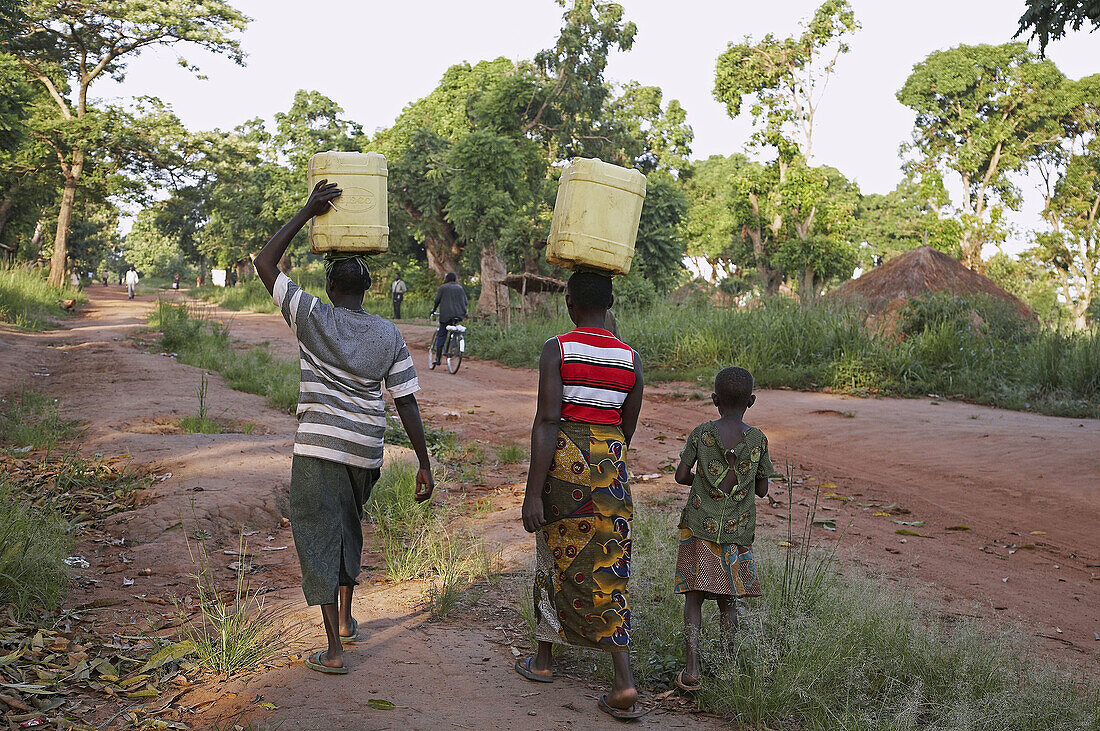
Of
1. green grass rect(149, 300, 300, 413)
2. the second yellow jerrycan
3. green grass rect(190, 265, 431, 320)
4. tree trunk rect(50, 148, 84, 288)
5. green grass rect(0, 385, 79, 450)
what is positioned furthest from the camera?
green grass rect(190, 265, 431, 320)

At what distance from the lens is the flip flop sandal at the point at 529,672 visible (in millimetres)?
3336

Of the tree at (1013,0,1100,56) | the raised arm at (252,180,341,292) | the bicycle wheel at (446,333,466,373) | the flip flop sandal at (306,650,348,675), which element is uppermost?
the tree at (1013,0,1100,56)

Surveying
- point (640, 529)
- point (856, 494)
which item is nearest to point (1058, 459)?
point (856, 494)

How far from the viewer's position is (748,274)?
4009cm

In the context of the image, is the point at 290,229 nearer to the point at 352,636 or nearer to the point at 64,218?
the point at 352,636

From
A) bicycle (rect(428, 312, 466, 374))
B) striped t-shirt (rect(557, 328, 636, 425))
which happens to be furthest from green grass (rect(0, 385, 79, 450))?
bicycle (rect(428, 312, 466, 374))

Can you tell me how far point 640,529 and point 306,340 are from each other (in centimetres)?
287

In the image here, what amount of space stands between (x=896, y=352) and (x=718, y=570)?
10555 mm

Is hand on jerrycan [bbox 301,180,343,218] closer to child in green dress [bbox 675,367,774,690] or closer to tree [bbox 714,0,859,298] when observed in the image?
child in green dress [bbox 675,367,774,690]

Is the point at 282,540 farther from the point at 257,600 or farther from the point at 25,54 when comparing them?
the point at 25,54

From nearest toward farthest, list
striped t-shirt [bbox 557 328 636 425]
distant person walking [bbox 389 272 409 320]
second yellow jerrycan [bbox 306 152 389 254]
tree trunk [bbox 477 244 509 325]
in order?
striped t-shirt [bbox 557 328 636 425]
second yellow jerrycan [bbox 306 152 389 254]
tree trunk [bbox 477 244 509 325]
distant person walking [bbox 389 272 409 320]

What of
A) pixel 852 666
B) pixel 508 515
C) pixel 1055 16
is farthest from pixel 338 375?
pixel 1055 16

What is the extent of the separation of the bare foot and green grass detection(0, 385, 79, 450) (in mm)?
5095

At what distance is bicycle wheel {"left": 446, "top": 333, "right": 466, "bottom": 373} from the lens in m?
15.1
